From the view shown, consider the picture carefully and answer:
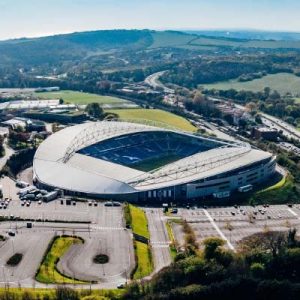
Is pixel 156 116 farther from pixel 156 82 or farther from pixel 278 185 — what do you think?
pixel 156 82

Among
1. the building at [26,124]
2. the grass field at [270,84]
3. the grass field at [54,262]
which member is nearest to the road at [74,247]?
the grass field at [54,262]

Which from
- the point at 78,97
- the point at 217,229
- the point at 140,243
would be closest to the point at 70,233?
the point at 140,243

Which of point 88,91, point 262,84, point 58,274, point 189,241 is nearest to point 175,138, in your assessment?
point 189,241

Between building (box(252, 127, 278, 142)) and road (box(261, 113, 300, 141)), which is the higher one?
building (box(252, 127, 278, 142))

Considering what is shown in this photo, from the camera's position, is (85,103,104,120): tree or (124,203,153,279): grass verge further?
(85,103,104,120): tree

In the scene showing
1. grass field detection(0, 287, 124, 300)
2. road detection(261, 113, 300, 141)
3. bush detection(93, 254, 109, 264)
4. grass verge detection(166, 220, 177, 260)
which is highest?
grass field detection(0, 287, 124, 300)

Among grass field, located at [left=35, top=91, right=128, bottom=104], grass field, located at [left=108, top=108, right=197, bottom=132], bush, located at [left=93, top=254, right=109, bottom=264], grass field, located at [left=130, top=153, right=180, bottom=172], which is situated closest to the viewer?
bush, located at [left=93, top=254, right=109, bottom=264]

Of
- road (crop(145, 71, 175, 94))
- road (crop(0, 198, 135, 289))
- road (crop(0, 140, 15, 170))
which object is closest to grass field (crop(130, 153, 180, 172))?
road (crop(0, 198, 135, 289))

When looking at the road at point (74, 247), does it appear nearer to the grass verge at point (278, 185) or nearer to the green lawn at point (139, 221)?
the green lawn at point (139, 221)

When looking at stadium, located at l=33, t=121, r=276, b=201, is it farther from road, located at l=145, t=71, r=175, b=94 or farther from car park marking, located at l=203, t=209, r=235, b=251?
road, located at l=145, t=71, r=175, b=94
